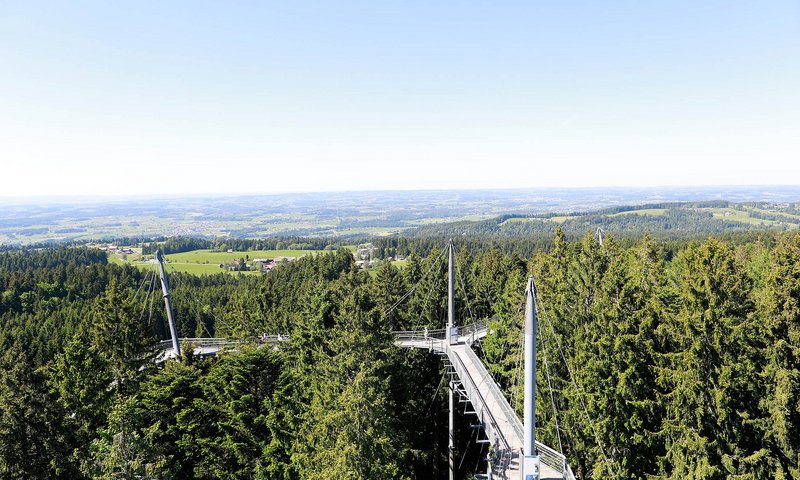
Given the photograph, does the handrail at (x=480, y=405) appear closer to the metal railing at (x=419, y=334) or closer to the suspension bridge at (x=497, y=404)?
the suspension bridge at (x=497, y=404)

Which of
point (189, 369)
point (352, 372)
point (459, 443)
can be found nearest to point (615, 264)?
point (352, 372)

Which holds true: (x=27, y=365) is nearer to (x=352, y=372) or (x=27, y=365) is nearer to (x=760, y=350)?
Result: (x=352, y=372)

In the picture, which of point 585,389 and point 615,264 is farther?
point 615,264

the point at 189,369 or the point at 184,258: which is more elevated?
the point at 189,369

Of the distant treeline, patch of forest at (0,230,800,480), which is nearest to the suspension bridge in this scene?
patch of forest at (0,230,800,480)

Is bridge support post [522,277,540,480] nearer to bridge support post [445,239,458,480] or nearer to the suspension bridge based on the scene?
the suspension bridge

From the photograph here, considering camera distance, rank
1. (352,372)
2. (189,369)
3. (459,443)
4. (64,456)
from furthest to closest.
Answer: (459,443), (189,369), (352,372), (64,456)
